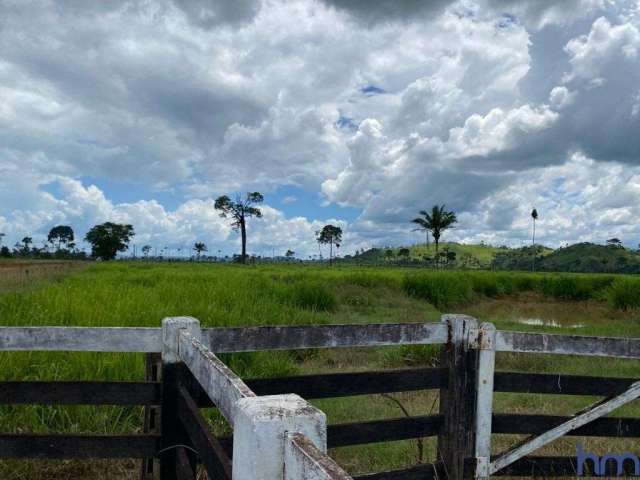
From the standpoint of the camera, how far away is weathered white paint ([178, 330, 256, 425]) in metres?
1.54

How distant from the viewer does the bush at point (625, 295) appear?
65.8 ft

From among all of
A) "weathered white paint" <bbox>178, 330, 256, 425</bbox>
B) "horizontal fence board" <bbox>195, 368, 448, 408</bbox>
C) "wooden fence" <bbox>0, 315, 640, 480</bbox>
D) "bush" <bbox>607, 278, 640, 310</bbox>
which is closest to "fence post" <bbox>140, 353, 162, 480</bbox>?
"wooden fence" <bbox>0, 315, 640, 480</bbox>

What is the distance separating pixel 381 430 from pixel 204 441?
1.55m

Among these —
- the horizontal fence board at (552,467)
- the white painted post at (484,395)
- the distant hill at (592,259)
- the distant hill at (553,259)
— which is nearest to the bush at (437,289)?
the horizontal fence board at (552,467)

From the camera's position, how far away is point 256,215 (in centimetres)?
7394

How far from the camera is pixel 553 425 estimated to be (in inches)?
137

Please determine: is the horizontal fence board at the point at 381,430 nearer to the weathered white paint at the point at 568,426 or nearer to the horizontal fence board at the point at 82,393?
the weathered white paint at the point at 568,426

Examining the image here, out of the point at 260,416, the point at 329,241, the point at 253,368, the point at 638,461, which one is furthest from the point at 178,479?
the point at 329,241

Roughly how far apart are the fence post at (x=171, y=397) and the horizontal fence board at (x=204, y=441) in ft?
0.31

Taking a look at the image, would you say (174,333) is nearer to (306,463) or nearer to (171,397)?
(171,397)

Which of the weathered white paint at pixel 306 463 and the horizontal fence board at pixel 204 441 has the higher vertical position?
the weathered white paint at pixel 306 463

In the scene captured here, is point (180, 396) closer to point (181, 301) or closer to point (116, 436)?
point (116, 436)

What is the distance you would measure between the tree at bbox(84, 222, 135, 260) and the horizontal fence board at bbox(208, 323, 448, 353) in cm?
8087

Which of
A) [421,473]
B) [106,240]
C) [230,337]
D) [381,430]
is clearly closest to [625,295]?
[421,473]
